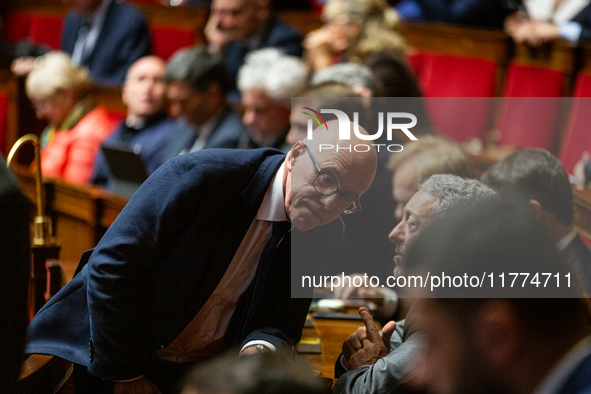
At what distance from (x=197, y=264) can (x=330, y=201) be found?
0.31 m

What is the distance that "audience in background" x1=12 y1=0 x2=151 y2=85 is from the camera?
4473 mm

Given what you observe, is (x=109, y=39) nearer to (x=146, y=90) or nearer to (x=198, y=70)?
(x=146, y=90)

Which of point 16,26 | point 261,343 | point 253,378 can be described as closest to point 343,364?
point 261,343

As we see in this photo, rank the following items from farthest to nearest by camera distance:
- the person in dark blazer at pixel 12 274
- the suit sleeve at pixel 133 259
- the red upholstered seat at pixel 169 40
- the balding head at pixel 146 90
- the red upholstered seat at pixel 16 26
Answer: the red upholstered seat at pixel 16 26
the red upholstered seat at pixel 169 40
the balding head at pixel 146 90
the suit sleeve at pixel 133 259
the person in dark blazer at pixel 12 274

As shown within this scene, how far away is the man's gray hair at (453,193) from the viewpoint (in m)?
1.26

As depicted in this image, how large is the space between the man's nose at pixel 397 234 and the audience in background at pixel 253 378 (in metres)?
0.46

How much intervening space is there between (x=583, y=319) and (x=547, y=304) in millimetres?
117

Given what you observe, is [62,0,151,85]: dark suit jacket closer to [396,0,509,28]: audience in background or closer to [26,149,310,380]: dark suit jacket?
[396,0,509,28]: audience in background

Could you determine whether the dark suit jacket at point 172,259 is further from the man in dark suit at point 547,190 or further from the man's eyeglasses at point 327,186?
the man in dark suit at point 547,190

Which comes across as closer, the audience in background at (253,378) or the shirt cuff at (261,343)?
the audience in background at (253,378)

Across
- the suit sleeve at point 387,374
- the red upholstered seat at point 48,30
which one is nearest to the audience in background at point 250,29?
the red upholstered seat at point 48,30

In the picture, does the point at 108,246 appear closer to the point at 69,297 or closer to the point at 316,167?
the point at 69,297

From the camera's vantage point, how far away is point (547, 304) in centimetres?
92

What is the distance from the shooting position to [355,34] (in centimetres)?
336
